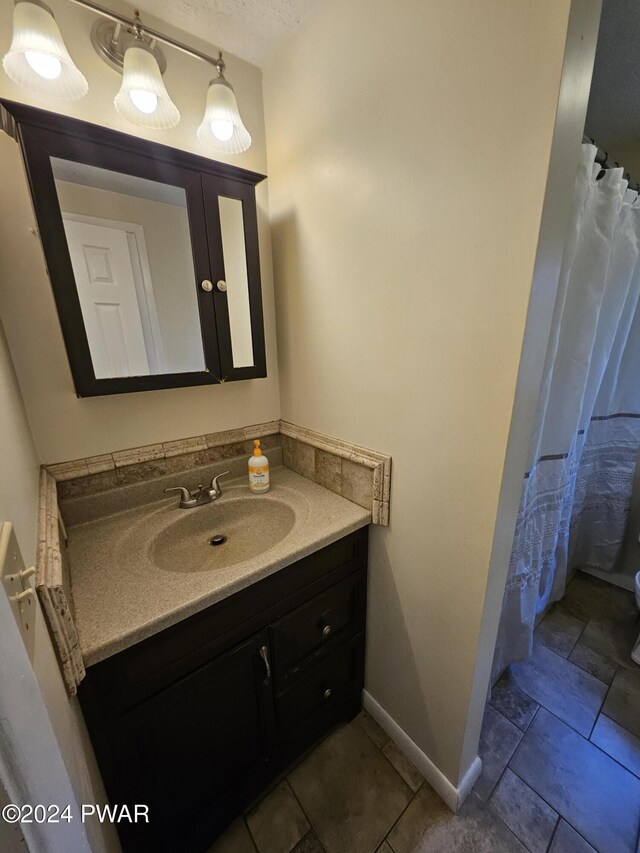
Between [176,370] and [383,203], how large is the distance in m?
0.77

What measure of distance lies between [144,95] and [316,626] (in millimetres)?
1576

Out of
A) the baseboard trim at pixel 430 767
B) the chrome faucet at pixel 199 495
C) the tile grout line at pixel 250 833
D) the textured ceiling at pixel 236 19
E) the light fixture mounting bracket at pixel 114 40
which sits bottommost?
the tile grout line at pixel 250 833

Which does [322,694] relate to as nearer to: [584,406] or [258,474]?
[258,474]

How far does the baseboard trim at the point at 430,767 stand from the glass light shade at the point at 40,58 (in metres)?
2.10

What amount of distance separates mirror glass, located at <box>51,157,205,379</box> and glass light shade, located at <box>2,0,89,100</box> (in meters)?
0.15

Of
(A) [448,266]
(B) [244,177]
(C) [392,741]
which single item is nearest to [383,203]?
(A) [448,266]

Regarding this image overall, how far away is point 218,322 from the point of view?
1.08 meters

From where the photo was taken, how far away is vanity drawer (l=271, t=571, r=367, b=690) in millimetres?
938

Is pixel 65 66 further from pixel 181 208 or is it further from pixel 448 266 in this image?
pixel 448 266

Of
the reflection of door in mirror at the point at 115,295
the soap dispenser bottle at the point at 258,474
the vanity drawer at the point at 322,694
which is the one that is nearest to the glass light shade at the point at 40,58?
the reflection of door in mirror at the point at 115,295

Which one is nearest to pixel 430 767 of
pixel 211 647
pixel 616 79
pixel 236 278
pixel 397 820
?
pixel 397 820

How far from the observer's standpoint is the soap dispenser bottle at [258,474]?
120 cm

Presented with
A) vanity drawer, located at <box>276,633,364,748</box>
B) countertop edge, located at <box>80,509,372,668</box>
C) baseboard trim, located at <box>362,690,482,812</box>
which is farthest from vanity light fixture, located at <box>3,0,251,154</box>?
baseboard trim, located at <box>362,690,482,812</box>

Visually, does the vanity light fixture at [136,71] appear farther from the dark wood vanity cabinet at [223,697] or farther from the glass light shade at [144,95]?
the dark wood vanity cabinet at [223,697]
